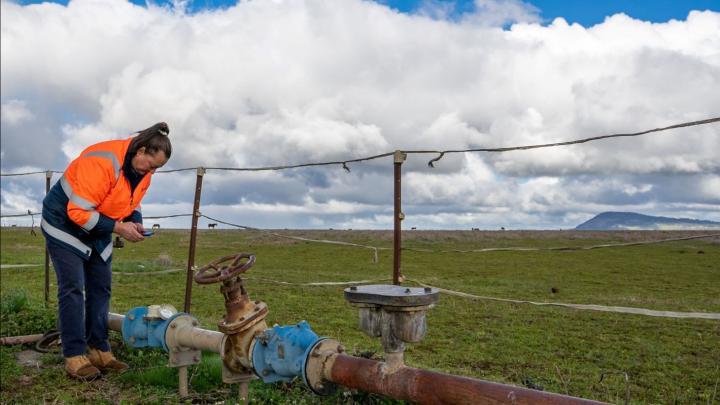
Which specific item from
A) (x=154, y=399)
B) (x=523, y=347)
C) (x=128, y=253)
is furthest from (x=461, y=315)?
(x=128, y=253)

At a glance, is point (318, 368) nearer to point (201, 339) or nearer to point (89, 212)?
point (201, 339)

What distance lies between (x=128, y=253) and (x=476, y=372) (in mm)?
21940

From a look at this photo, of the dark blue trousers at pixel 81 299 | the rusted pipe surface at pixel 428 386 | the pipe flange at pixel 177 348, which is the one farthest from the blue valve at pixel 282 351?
the dark blue trousers at pixel 81 299

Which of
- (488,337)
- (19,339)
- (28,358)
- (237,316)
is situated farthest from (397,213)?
(488,337)

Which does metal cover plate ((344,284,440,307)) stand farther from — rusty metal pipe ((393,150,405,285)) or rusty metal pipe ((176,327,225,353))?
rusty metal pipe ((393,150,405,285))

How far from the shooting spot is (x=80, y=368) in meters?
4.35

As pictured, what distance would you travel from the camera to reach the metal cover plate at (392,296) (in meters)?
2.64

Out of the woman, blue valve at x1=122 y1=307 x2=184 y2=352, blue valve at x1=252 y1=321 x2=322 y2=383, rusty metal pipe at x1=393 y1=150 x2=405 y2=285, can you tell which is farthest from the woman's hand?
rusty metal pipe at x1=393 y1=150 x2=405 y2=285

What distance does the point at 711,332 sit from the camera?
9.93 metres

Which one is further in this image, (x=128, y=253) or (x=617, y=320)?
(x=128, y=253)

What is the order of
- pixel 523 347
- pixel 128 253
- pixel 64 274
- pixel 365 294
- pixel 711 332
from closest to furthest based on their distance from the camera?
pixel 365 294
pixel 64 274
pixel 523 347
pixel 711 332
pixel 128 253

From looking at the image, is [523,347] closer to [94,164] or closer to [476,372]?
[476,372]

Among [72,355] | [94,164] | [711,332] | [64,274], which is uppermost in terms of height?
[94,164]

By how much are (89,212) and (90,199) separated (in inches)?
3.6
